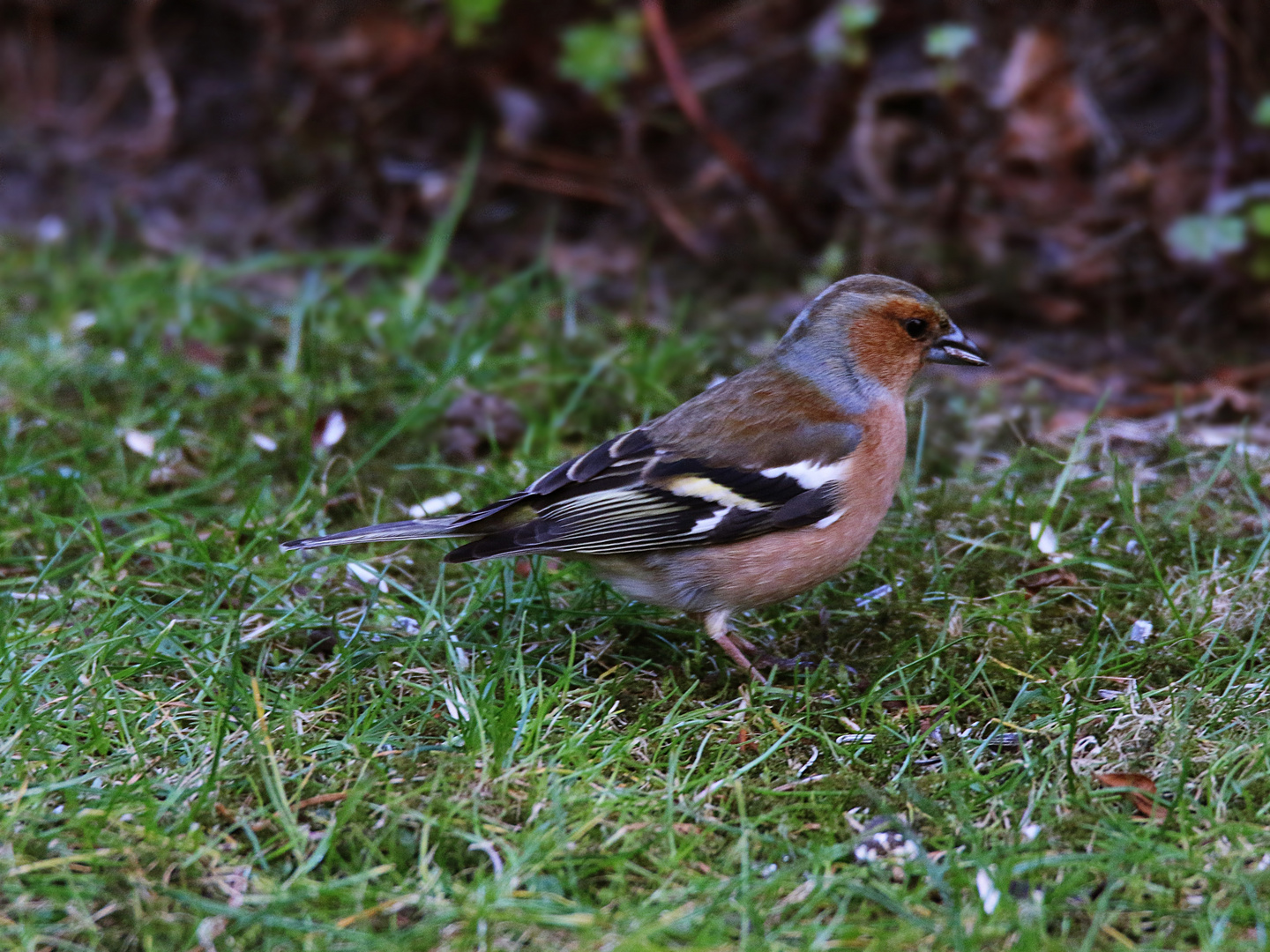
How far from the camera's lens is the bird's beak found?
400cm

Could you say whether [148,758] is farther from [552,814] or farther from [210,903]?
[552,814]

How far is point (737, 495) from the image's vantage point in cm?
362

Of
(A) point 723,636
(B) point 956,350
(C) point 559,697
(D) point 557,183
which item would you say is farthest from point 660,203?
(C) point 559,697

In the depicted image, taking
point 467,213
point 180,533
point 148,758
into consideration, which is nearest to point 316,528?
point 180,533

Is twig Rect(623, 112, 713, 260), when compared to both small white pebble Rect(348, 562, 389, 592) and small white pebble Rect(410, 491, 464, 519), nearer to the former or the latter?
small white pebble Rect(410, 491, 464, 519)

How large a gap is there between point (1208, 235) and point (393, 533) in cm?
381

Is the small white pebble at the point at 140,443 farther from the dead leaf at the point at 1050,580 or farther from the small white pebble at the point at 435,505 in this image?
the dead leaf at the point at 1050,580

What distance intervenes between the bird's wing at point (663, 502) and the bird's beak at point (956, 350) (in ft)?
1.51

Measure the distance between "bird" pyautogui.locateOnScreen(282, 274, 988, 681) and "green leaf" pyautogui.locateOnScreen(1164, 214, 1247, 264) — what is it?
2.18 m

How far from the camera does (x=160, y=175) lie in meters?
7.66

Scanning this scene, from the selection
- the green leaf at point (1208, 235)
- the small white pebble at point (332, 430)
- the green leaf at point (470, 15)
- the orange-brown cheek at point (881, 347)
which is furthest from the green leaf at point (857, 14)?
the small white pebble at point (332, 430)

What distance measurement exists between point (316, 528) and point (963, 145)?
3.74 m

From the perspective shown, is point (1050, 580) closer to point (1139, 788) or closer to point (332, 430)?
point (1139, 788)

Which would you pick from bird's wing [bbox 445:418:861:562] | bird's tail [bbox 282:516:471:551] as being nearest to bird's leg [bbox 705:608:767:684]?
bird's wing [bbox 445:418:861:562]
